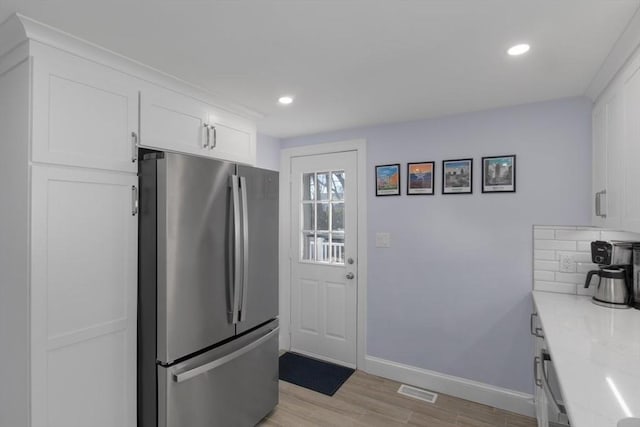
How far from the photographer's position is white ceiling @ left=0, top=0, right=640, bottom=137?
1290 mm

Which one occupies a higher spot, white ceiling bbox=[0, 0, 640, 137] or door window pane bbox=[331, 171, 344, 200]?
white ceiling bbox=[0, 0, 640, 137]

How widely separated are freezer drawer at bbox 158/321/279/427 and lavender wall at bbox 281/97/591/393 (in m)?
1.12

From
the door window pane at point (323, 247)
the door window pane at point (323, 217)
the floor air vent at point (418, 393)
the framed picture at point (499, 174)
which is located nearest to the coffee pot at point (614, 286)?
the framed picture at point (499, 174)

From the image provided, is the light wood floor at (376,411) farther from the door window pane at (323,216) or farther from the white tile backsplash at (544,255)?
the door window pane at (323,216)

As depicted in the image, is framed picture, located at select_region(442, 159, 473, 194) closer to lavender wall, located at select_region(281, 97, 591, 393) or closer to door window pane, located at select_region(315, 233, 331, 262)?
lavender wall, located at select_region(281, 97, 591, 393)

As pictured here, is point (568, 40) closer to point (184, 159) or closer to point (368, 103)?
point (368, 103)

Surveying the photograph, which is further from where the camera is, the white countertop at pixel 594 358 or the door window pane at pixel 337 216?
the door window pane at pixel 337 216

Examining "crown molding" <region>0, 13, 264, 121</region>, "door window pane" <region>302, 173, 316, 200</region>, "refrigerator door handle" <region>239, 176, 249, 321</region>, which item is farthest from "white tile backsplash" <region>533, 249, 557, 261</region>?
"crown molding" <region>0, 13, 264, 121</region>

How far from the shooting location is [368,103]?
2412 mm

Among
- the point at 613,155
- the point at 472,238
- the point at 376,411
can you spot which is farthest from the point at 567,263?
the point at 376,411

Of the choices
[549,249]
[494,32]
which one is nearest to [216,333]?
[494,32]

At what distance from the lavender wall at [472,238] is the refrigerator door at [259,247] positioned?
1.05m

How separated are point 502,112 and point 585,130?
533 mm

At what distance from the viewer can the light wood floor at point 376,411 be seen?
7.64ft
